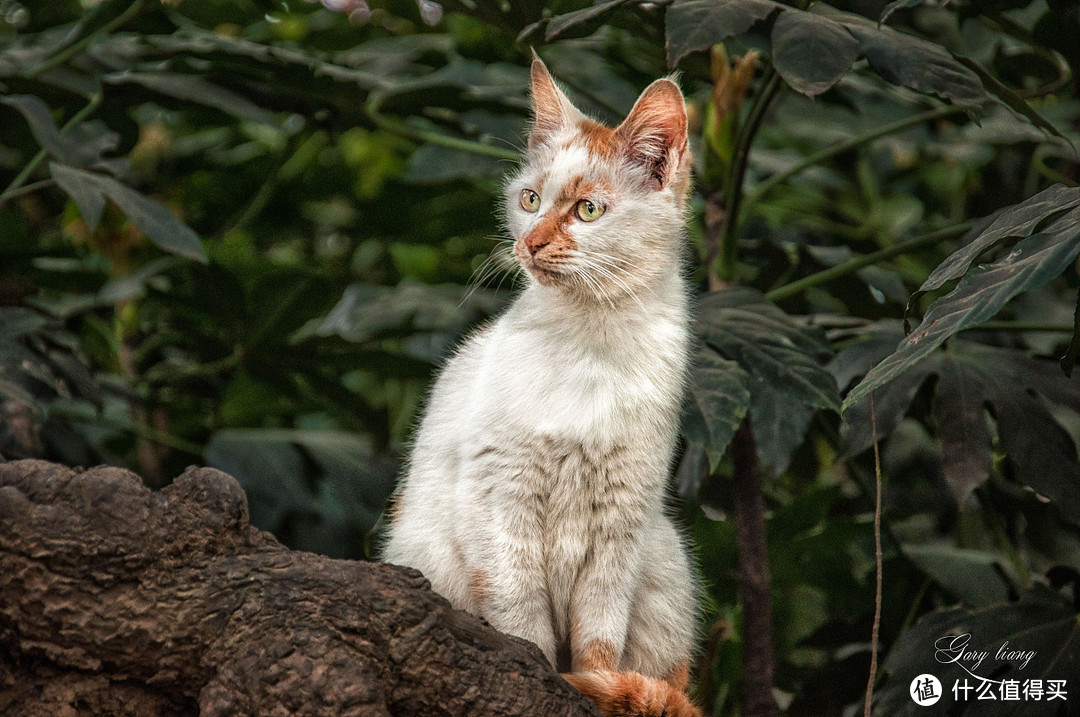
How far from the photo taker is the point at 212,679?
1388mm

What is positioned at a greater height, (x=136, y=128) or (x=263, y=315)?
(x=136, y=128)

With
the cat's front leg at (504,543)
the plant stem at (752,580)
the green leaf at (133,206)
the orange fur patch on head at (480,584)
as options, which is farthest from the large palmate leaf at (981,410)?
the green leaf at (133,206)

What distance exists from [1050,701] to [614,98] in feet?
6.72

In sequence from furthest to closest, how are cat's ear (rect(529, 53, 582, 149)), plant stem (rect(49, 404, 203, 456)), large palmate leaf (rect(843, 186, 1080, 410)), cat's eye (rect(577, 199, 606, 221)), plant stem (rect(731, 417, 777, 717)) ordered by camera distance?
plant stem (rect(49, 404, 203, 456)), plant stem (rect(731, 417, 777, 717)), cat's ear (rect(529, 53, 582, 149)), cat's eye (rect(577, 199, 606, 221)), large palmate leaf (rect(843, 186, 1080, 410))

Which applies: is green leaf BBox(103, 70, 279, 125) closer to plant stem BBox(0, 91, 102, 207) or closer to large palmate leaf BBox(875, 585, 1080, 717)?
plant stem BBox(0, 91, 102, 207)

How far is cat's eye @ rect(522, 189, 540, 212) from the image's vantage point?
76.5 inches

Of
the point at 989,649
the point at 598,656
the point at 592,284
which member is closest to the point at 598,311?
the point at 592,284

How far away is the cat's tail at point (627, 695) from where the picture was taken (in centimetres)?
164

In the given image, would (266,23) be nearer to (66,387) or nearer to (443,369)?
(66,387)

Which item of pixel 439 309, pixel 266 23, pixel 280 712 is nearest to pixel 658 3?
pixel 439 309

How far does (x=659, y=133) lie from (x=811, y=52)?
31 cm

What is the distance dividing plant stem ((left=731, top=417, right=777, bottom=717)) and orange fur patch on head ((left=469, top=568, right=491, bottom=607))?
33.0 inches

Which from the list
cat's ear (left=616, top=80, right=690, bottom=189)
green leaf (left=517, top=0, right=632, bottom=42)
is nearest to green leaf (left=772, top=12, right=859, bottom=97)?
cat's ear (left=616, top=80, right=690, bottom=189)
